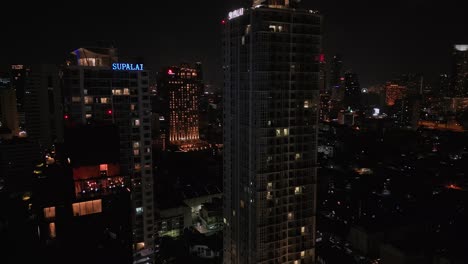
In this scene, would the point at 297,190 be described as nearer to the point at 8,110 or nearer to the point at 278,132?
the point at 278,132

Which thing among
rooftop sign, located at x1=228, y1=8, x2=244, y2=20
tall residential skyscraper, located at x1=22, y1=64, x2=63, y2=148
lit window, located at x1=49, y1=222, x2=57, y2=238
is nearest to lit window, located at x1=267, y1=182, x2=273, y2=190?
rooftop sign, located at x1=228, y1=8, x2=244, y2=20

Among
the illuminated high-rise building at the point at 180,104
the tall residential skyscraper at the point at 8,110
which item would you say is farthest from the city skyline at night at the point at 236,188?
the illuminated high-rise building at the point at 180,104

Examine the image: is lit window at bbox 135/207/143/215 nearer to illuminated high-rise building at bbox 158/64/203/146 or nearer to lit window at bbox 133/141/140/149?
lit window at bbox 133/141/140/149

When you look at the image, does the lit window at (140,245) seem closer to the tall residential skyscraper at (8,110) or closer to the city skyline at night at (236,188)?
the city skyline at night at (236,188)

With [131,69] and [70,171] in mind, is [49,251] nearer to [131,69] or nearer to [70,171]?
[70,171]

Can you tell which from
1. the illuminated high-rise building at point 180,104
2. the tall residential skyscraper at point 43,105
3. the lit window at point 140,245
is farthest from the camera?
the illuminated high-rise building at point 180,104
